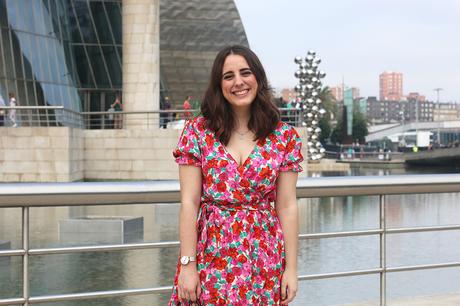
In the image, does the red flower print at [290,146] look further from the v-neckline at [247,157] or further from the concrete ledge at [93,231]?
the concrete ledge at [93,231]

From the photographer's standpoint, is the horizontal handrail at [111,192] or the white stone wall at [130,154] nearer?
the horizontal handrail at [111,192]

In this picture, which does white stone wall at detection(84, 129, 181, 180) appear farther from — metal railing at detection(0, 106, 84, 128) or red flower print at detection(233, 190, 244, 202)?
red flower print at detection(233, 190, 244, 202)

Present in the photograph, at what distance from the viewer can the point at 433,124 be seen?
520 ft

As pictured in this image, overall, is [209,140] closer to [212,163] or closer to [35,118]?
[212,163]

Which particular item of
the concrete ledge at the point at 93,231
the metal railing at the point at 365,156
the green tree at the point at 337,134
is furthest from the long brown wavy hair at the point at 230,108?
the green tree at the point at 337,134

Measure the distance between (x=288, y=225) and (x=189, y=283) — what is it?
0.51 m

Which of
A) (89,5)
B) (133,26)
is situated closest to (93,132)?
(133,26)

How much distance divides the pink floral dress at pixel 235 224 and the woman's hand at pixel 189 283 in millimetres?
36

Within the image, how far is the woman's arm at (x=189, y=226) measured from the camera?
362 cm

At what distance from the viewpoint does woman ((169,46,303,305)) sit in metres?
3.65

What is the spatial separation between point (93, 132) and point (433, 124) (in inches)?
5138

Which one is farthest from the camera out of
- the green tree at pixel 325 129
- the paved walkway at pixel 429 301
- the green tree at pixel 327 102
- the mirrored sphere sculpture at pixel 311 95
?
the green tree at pixel 325 129

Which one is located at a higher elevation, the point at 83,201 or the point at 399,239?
the point at 83,201

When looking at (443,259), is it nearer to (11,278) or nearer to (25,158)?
(11,278)
